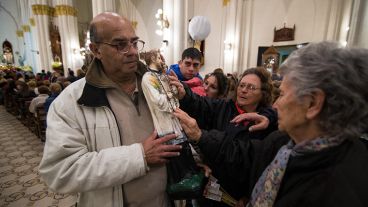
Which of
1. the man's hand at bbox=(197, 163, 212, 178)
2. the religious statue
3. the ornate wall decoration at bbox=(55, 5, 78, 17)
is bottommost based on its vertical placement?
the man's hand at bbox=(197, 163, 212, 178)

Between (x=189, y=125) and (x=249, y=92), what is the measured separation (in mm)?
739

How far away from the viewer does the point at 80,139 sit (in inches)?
42.1

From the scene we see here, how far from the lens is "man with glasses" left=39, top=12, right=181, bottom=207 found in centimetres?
100

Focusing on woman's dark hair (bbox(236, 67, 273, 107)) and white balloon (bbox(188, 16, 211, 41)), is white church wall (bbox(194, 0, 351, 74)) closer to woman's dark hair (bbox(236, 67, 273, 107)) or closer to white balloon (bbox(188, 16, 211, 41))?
white balloon (bbox(188, 16, 211, 41))

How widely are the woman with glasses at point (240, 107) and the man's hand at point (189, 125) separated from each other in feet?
1.12

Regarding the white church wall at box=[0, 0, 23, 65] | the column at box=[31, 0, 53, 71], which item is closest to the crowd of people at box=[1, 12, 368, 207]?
the column at box=[31, 0, 53, 71]

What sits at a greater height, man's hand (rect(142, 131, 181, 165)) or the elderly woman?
the elderly woman

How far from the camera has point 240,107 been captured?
1.73 metres

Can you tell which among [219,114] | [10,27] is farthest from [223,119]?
[10,27]

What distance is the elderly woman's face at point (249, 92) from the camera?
5.51ft

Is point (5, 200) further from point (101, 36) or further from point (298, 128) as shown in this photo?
point (298, 128)

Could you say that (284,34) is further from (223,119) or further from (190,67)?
(223,119)

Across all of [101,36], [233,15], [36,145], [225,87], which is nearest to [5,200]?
[36,145]

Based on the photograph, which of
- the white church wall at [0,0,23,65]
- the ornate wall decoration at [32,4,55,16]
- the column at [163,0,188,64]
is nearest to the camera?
the column at [163,0,188,64]
